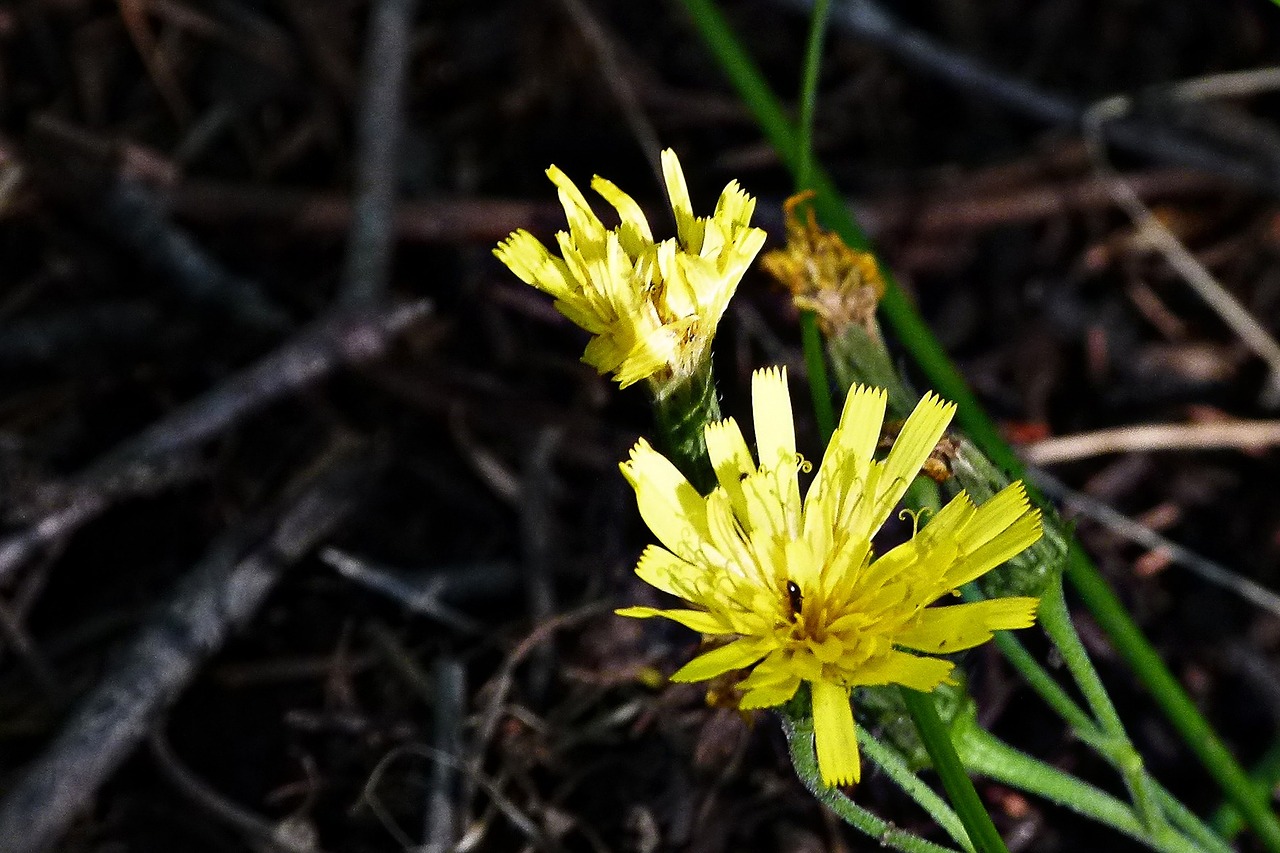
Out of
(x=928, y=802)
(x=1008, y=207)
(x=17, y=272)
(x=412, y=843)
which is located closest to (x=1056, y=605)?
(x=928, y=802)

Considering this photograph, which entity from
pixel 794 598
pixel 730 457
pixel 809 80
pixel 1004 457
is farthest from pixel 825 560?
pixel 809 80

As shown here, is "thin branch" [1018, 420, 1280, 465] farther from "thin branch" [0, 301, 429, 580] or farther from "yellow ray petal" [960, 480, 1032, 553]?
"thin branch" [0, 301, 429, 580]

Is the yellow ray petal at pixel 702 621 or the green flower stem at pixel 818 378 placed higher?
the green flower stem at pixel 818 378

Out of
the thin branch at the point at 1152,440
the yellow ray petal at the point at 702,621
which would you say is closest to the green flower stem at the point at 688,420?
the yellow ray petal at the point at 702,621

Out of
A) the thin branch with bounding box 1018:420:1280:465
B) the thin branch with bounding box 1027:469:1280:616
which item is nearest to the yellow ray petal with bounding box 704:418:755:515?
the thin branch with bounding box 1027:469:1280:616

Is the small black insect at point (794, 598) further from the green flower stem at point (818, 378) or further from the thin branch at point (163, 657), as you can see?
the thin branch at point (163, 657)

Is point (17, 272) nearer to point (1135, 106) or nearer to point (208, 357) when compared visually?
point (208, 357)
